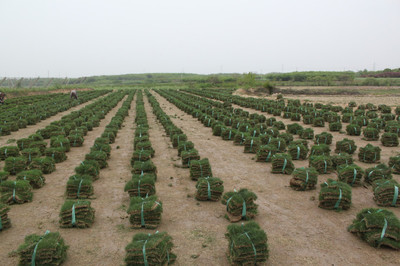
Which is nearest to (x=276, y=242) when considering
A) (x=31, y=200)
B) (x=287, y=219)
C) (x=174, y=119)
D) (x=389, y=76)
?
(x=287, y=219)

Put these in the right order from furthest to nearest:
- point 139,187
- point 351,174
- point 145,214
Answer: point 351,174
point 139,187
point 145,214

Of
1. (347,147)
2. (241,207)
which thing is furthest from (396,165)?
(241,207)

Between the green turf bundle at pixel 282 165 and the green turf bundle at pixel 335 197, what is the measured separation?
3283 mm

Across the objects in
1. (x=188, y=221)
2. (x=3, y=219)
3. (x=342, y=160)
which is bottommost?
(x=188, y=221)

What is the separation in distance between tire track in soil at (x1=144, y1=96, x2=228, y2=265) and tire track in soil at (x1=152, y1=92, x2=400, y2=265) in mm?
297

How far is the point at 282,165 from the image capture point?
12602mm

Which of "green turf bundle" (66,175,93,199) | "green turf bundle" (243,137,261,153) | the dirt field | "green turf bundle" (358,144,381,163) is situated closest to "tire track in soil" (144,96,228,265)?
the dirt field

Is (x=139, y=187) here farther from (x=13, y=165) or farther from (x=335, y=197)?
(x=13, y=165)

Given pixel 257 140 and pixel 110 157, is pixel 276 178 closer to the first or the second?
pixel 257 140

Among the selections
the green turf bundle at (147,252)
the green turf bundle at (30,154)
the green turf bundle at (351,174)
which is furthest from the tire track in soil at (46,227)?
the green turf bundle at (351,174)

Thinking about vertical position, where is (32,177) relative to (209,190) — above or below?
above

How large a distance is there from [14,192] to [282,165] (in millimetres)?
10201

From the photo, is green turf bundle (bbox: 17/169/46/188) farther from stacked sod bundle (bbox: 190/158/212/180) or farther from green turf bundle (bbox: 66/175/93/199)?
stacked sod bundle (bbox: 190/158/212/180)

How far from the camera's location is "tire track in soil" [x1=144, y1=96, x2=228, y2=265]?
691cm
